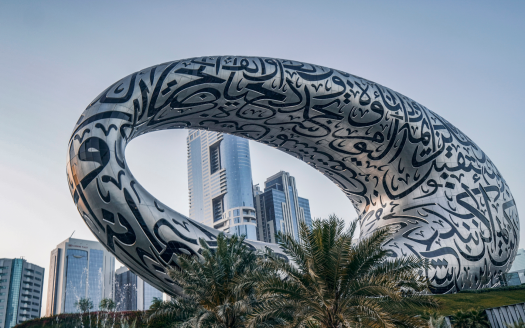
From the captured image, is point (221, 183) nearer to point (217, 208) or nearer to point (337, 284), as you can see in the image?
point (217, 208)

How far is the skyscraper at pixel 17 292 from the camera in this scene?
107 meters

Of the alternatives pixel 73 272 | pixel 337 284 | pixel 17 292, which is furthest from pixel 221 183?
pixel 337 284

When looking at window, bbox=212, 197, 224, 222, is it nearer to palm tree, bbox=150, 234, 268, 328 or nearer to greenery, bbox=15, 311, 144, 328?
greenery, bbox=15, 311, 144, 328

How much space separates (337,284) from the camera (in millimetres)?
10250

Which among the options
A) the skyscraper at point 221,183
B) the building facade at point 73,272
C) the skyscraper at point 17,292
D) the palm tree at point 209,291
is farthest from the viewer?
the building facade at point 73,272

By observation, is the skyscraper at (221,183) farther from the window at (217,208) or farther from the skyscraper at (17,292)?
the skyscraper at (17,292)

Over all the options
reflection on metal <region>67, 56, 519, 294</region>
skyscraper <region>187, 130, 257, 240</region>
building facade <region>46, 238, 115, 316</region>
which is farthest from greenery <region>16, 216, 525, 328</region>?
building facade <region>46, 238, 115, 316</region>

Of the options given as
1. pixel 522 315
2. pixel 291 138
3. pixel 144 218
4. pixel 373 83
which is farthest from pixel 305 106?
pixel 522 315

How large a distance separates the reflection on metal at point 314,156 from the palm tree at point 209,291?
869mm

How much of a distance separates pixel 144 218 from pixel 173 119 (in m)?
4.87

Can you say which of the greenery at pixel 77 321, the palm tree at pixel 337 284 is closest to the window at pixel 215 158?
the greenery at pixel 77 321

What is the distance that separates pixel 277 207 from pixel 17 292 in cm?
7788

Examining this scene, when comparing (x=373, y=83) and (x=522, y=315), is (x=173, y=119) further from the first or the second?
(x=522, y=315)

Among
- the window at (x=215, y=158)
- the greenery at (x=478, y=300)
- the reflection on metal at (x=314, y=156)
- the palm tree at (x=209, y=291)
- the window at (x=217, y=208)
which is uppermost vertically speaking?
the window at (x=215, y=158)
